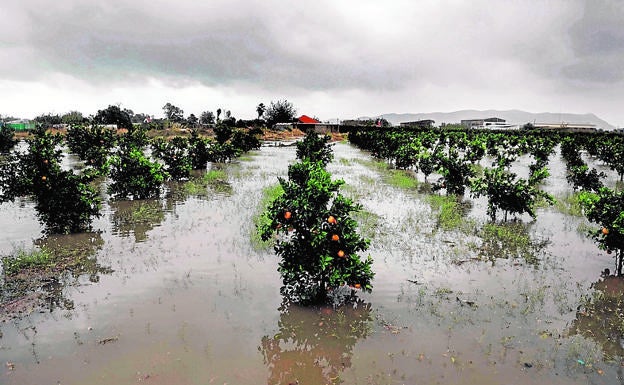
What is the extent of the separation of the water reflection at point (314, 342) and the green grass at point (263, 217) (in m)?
→ 2.04

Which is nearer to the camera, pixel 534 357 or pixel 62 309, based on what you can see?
pixel 534 357

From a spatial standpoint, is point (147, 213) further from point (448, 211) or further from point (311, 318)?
point (448, 211)

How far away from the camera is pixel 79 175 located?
13461 millimetres

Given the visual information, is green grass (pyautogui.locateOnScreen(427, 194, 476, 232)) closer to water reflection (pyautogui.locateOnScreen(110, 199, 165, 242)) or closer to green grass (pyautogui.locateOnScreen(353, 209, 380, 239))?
green grass (pyautogui.locateOnScreen(353, 209, 380, 239))

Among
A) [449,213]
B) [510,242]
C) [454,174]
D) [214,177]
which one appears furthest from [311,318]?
[214,177]

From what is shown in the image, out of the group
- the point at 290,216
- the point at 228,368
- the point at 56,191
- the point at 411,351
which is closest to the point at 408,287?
the point at 411,351

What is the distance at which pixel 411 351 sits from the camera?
260 inches

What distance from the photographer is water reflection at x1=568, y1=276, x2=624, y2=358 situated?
6.89m

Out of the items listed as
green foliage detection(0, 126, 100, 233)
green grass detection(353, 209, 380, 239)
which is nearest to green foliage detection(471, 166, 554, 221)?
green grass detection(353, 209, 380, 239)

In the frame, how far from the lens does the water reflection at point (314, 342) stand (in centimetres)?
612

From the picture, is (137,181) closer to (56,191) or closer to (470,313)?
(56,191)

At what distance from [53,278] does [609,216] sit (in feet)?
43.4

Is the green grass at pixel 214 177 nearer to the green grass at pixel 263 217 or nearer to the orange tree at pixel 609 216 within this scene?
the green grass at pixel 263 217

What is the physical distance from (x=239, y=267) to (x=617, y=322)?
7.90m
